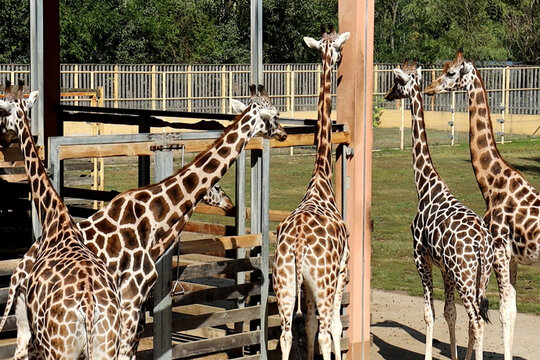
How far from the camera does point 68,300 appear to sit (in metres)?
5.30

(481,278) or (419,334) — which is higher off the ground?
(481,278)

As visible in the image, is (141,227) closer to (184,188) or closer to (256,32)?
(184,188)

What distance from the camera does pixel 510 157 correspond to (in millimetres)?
26594

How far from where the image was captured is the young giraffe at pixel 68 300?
5.30 metres

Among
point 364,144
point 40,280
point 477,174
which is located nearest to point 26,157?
point 40,280

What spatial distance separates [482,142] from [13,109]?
4283 millimetres

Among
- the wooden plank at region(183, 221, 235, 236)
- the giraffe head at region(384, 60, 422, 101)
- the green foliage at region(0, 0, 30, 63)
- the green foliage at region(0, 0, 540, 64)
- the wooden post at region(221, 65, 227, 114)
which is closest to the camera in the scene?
the wooden plank at region(183, 221, 235, 236)

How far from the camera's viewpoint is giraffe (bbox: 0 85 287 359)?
19.8ft

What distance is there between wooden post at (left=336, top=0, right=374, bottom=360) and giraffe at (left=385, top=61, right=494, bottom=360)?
0.53m

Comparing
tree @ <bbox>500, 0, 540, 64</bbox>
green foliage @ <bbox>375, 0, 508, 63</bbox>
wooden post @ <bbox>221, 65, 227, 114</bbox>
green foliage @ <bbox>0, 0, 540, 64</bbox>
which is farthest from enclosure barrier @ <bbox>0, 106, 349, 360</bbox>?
tree @ <bbox>500, 0, 540, 64</bbox>

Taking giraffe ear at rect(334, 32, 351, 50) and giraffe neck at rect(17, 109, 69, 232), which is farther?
giraffe ear at rect(334, 32, 351, 50)

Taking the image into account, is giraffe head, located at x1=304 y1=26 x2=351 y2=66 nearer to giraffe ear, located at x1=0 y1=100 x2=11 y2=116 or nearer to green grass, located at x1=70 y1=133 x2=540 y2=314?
giraffe ear, located at x1=0 y1=100 x2=11 y2=116

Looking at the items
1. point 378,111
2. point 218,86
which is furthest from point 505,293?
point 378,111

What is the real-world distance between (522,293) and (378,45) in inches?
1401
